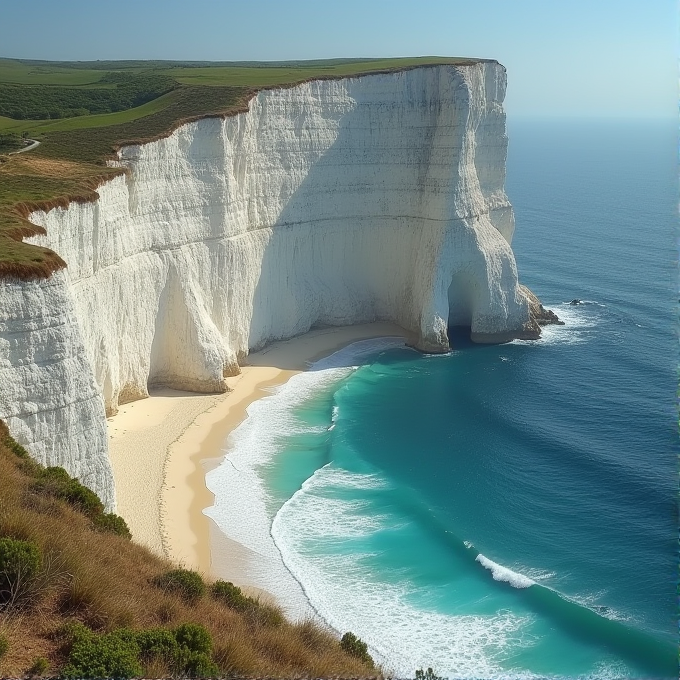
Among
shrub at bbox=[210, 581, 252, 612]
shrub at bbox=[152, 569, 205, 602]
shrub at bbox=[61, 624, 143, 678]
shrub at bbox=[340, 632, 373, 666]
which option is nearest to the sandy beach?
shrub at bbox=[210, 581, 252, 612]

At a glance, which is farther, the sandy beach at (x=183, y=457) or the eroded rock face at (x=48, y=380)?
the sandy beach at (x=183, y=457)

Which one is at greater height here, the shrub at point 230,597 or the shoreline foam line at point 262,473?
the shrub at point 230,597

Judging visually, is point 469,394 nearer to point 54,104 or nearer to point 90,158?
point 90,158

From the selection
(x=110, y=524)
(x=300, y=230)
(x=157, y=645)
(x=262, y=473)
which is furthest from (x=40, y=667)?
(x=300, y=230)

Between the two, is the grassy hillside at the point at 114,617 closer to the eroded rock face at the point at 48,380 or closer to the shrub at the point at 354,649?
the shrub at the point at 354,649

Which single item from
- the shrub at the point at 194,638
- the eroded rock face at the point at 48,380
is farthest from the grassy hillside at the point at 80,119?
the shrub at the point at 194,638

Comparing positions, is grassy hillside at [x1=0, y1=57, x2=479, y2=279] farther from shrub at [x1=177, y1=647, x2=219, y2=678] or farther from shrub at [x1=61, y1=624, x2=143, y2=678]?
shrub at [x1=177, y1=647, x2=219, y2=678]
